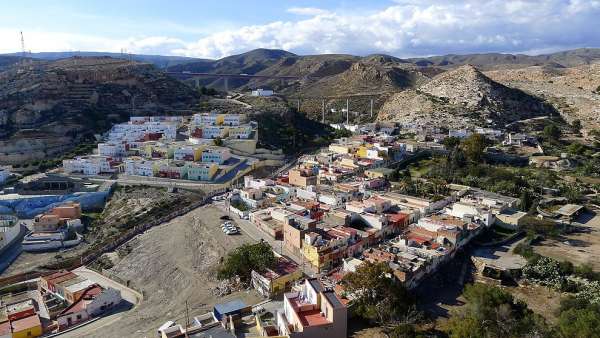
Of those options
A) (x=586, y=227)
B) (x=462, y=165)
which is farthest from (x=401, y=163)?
(x=586, y=227)

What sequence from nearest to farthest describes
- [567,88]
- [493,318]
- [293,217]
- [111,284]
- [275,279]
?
[493,318], [275,279], [111,284], [293,217], [567,88]

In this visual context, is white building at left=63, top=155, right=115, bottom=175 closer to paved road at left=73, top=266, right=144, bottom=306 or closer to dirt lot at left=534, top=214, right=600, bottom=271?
paved road at left=73, top=266, right=144, bottom=306

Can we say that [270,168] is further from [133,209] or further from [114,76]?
[114,76]

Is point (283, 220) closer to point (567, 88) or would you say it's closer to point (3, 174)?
point (3, 174)

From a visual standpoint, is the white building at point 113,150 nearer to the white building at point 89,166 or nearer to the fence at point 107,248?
the white building at point 89,166

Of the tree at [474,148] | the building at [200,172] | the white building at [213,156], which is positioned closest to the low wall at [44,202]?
the building at [200,172]

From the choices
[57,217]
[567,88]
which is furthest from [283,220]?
[567,88]
